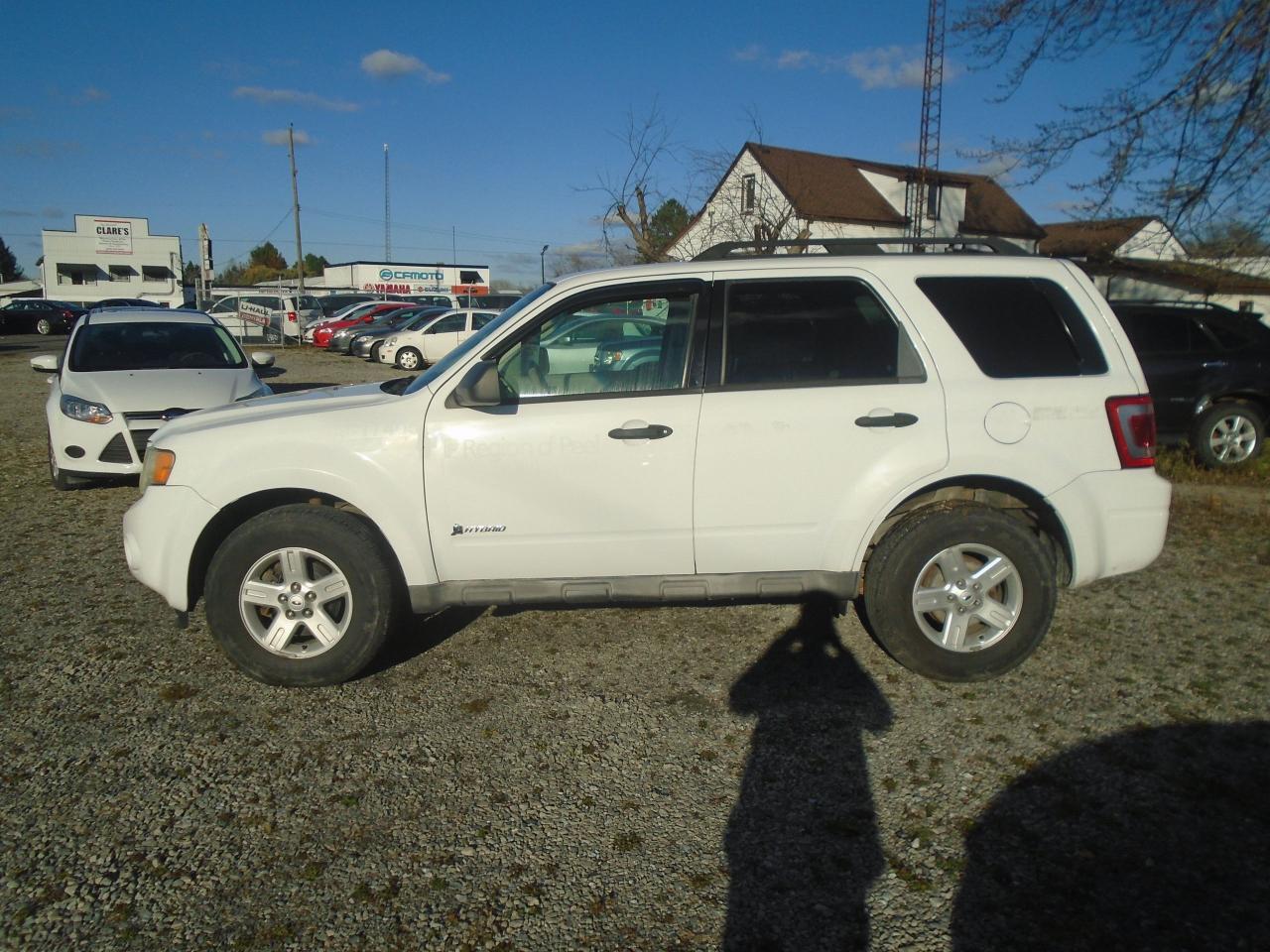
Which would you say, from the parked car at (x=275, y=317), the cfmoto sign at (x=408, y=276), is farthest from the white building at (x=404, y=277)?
the parked car at (x=275, y=317)

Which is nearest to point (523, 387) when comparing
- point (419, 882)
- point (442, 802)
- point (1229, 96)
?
point (442, 802)

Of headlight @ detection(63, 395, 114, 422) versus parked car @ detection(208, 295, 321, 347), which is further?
parked car @ detection(208, 295, 321, 347)

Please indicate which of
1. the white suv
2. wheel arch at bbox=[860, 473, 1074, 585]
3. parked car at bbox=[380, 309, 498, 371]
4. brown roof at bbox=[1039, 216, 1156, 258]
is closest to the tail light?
the white suv

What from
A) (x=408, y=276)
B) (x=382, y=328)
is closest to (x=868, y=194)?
(x=382, y=328)

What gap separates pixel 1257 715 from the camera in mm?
3924

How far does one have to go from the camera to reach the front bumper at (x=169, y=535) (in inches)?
165

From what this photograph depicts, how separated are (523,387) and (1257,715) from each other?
3.48 metres

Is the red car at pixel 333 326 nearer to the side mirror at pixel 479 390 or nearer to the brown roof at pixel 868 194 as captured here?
the brown roof at pixel 868 194

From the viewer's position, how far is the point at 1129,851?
2984mm

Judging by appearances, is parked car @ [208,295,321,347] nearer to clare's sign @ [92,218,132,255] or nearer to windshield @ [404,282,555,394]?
windshield @ [404,282,555,394]

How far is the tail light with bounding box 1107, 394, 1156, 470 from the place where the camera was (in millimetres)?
4168

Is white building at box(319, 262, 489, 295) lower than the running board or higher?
higher

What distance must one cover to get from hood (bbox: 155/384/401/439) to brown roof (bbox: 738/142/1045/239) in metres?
31.1

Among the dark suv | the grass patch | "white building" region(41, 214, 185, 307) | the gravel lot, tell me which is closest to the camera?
the gravel lot
